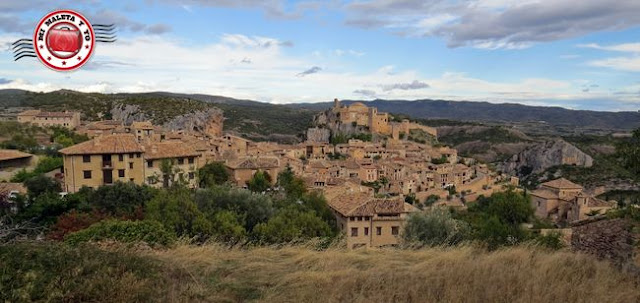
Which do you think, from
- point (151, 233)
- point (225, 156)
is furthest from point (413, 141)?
point (151, 233)

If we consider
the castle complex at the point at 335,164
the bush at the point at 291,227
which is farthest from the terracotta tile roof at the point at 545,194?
the bush at the point at 291,227

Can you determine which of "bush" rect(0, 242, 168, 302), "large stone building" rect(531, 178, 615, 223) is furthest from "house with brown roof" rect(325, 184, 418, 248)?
"large stone building" rect(531, 178, 615, 223)

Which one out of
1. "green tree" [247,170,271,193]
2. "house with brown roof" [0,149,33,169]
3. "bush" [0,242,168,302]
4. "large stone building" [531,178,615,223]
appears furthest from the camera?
"large stone building" [531,178,615,223]

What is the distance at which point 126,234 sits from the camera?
27.3 feet

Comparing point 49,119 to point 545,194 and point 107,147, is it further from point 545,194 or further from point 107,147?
point 545,194

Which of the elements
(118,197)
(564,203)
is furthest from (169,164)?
(564,203)

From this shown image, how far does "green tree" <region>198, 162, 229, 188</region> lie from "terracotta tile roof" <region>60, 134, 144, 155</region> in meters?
5.81

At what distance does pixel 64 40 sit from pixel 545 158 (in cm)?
8422

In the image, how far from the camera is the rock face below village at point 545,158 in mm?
75688

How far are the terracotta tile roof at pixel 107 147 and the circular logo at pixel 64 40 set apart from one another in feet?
73.8

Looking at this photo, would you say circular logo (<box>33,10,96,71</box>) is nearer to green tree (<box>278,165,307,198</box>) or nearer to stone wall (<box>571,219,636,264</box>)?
stone wall (<box>571,219,636,264</box>)

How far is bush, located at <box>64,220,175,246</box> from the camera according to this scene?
26.6 ft

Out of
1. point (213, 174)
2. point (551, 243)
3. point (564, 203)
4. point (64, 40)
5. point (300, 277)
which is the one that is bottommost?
point (564, 203)

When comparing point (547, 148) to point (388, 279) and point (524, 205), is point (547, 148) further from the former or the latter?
point (388, 279)
